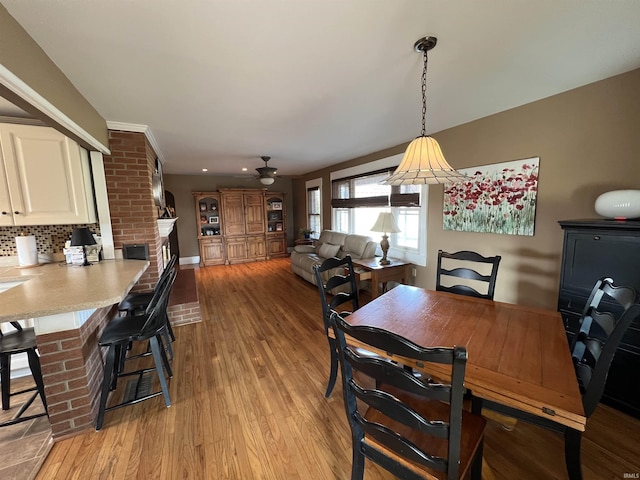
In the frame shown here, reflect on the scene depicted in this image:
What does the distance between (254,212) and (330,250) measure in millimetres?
2914

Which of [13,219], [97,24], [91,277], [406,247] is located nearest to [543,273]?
[406,247]

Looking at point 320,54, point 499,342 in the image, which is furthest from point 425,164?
point 499,342

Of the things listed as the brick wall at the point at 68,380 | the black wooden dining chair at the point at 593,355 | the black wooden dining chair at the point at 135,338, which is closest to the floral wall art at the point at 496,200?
the black wooden dining chair at the point at 593,355

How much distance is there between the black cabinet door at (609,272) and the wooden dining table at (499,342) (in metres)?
0.53

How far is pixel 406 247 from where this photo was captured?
12.6 feet

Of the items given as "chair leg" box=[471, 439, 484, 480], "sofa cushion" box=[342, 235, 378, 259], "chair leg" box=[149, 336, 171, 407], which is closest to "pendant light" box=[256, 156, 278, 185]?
"sofa cushion" box=[342, 235, 378, 259]

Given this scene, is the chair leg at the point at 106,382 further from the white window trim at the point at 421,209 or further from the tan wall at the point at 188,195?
the tan wall at the point at 188,195

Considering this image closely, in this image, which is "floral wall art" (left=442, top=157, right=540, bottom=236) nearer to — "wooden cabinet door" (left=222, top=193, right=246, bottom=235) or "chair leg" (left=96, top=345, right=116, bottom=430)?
"chair leg" (left=96, top=345, right=116, bottom=430)

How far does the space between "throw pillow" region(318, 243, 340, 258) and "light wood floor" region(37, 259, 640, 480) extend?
99.4 inches

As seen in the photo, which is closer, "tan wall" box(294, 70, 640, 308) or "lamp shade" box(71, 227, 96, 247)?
"tan wall" box(294, 70, 640, 308)

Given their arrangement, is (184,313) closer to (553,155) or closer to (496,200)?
(496,200)

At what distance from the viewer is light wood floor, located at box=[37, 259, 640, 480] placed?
142 centimetres

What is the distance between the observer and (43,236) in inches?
100

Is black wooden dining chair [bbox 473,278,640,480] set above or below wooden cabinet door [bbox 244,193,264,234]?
below
